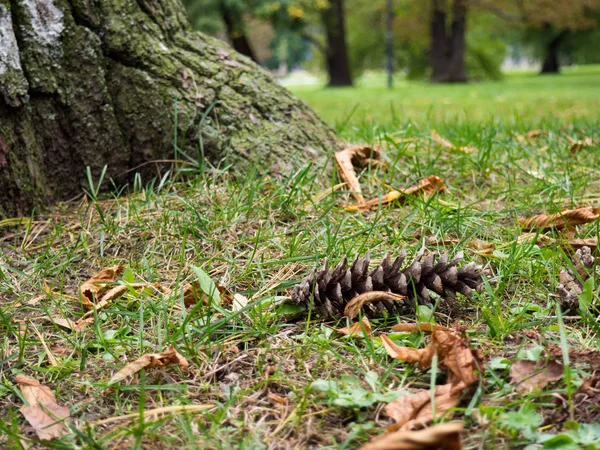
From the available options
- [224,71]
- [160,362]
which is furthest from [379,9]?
[160,362]

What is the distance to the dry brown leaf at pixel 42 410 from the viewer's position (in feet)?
4.07

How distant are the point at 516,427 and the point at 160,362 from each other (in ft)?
2.55

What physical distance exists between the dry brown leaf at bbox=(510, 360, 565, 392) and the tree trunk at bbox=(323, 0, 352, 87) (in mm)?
23596

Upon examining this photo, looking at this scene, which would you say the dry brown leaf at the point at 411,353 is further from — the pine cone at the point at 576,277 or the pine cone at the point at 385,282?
the pine cone at the point at 576,277

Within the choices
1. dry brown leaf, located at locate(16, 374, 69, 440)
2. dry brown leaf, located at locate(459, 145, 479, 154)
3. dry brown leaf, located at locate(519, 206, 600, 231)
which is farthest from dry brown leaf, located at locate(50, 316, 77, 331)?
dry brown leaf, located at locate(459, 145, 479, 154)

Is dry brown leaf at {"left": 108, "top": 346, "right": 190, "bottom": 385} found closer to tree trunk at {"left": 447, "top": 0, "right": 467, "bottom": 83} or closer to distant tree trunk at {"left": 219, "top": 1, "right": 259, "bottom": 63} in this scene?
distant tree trunk at {"left": 219, "top": 1, "right": 259, "bottom": 63}

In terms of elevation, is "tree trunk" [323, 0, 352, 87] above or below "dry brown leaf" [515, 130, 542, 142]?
above

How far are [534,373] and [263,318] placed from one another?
2.18 feet

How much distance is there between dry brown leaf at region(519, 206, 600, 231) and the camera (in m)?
2.04

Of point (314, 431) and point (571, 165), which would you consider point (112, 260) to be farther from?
point (571, 165)

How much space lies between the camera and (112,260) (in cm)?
202

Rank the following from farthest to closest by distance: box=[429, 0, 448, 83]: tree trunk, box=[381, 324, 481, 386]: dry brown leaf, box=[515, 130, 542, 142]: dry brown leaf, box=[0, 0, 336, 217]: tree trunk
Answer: box=[429, 0, 448, 83]: tree trunk
box=[515, 130, 542, 142]: dry brown leaf
box=[0, 0, 336, 217]: tree trunk
box=[381, 324, 481, 386]: dry brown leaf

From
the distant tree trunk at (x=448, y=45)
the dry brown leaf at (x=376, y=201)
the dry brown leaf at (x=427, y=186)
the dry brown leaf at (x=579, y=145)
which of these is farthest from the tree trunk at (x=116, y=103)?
the distant tree trunk at (x=448, y=45)

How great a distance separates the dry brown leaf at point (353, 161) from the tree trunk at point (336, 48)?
72.5 ft
